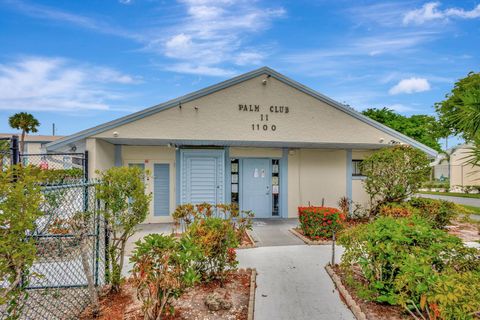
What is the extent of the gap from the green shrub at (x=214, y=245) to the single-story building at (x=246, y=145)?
497cm

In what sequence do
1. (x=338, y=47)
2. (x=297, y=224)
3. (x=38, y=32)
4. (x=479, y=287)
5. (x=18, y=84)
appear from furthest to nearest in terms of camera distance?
(x=18, y=84) < (x=338, y=47) < (x=38, y=32) < (x=297, y=224) < (x=479, y=287)

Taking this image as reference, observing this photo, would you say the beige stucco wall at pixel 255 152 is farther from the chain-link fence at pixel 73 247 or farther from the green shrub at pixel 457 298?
the green shrub at pixel 457 298

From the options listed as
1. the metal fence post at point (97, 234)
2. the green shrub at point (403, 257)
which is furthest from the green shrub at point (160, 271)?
the green shrub at point (403, 257)

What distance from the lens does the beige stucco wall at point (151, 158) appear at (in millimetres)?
10516

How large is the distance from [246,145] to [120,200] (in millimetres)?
6962

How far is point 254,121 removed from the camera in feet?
31.7

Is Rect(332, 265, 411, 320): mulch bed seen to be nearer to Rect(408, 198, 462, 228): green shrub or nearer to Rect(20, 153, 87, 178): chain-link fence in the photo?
Rect(20, 153, 87, 178): chain-link fence

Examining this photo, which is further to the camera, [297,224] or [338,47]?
[338,47]

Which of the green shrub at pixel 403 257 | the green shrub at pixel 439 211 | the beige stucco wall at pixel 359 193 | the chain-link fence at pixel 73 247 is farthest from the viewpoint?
the beige stucco wall at pixel 359 193

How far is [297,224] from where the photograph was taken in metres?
10.2

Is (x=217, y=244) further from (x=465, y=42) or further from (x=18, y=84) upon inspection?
(x=18, y=84)

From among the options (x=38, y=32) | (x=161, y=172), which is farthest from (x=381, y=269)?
(x=38, y=32)

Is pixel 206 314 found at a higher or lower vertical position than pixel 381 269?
lower

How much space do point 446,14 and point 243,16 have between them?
28.3 ft
